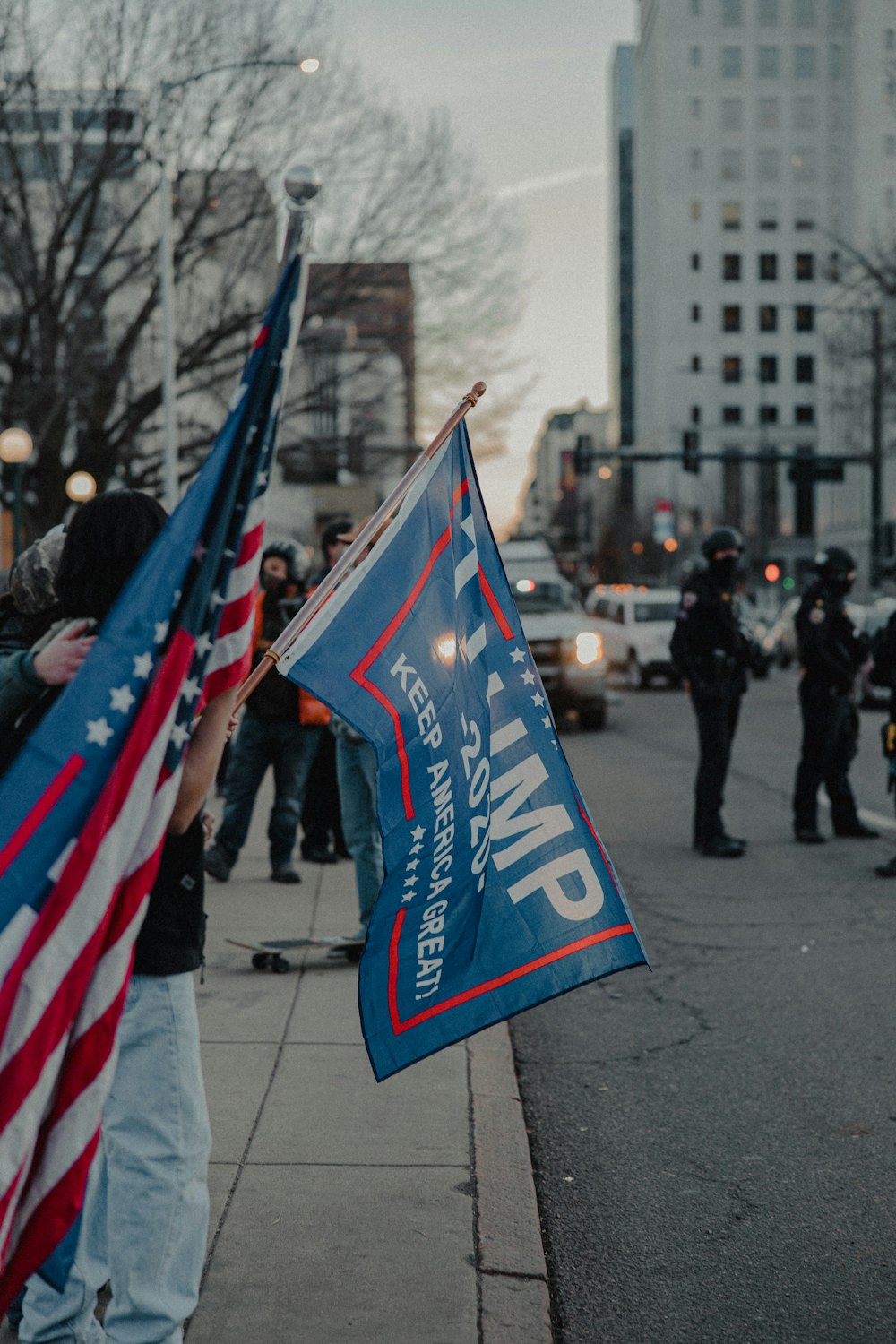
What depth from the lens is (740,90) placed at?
123812 mm

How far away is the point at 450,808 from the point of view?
3668 millimetres

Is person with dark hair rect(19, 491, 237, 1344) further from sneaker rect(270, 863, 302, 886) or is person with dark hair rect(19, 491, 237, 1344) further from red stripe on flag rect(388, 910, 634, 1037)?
sneaker rect(270, 863, 302, 886)

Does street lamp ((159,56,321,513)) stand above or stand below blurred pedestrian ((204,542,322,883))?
above

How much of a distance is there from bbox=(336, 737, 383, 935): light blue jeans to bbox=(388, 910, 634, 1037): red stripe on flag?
3.35 meters

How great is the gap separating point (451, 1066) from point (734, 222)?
127 meters

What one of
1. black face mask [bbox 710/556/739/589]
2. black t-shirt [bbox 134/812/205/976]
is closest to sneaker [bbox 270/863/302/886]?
black face mask [bbox 710/556/739/589]

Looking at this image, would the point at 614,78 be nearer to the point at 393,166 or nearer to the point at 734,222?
the point at 734,222

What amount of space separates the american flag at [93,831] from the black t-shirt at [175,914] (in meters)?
0.31

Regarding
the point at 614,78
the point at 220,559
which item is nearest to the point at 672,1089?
the point at 220,559

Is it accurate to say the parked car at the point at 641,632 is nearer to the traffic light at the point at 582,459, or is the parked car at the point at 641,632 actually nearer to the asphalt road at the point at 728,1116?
the traffic light at the point at 582,459

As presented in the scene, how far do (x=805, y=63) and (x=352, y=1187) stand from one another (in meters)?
132

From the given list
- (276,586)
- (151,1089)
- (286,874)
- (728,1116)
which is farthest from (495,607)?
(276,586)

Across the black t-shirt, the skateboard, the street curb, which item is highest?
the black t-shirt

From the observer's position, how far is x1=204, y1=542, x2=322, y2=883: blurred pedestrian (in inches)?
362
